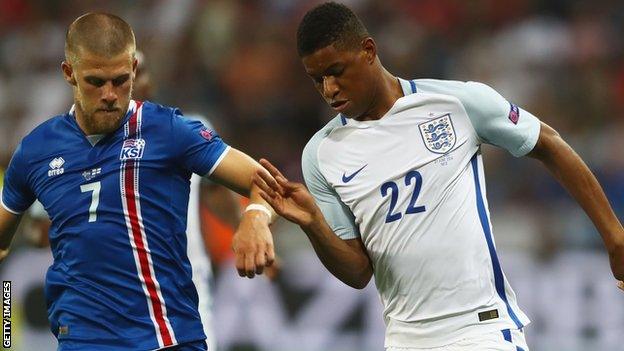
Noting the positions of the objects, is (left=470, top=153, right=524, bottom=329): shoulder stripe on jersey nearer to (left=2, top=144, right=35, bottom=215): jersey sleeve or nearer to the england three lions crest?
the england three lions crest

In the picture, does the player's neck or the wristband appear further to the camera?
the player's neck

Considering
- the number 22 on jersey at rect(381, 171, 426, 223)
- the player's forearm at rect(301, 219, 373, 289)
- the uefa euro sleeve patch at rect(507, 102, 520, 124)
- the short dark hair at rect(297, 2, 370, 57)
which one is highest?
the short dark hair at rect(297, 2, 370, 57)

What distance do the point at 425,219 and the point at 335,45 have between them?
780mm

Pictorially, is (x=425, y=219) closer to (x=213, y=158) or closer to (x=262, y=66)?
(x=213, y=158)

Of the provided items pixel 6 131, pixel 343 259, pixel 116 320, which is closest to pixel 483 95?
pixel 343 259

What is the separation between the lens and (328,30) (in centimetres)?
457

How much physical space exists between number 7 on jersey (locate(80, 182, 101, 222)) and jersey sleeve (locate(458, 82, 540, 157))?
59.4 inches

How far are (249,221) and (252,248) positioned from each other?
8.9 inches

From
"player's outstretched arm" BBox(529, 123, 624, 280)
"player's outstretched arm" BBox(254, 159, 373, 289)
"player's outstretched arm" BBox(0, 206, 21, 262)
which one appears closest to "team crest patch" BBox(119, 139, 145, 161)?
"player's outstretched arm" BBox(254, 159, 373, 289)

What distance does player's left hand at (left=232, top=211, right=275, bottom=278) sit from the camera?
13.0 feet

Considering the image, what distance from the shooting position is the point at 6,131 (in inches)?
466

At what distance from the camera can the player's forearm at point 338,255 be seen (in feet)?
14.5

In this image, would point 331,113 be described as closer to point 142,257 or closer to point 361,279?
point 361,279

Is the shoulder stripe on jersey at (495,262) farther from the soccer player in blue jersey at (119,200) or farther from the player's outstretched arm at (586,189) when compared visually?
the soccer player in blue jersey at (119,200)
